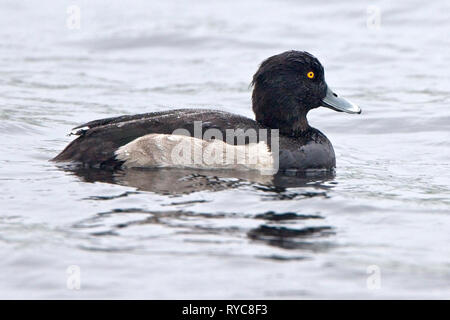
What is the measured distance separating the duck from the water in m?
0.19

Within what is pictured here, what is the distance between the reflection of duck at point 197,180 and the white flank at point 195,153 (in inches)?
3.0

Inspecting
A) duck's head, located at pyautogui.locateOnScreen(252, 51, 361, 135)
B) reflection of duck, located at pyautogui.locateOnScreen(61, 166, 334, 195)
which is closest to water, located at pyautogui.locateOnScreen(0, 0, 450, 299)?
reflection of duck, located at pyautogui.locateOnScreen(61, 166, 334, 195)

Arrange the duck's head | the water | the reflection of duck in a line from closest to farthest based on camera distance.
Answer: the water → the reflection of duck → the duck's head

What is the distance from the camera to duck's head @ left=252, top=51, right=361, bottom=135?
9.54 meters

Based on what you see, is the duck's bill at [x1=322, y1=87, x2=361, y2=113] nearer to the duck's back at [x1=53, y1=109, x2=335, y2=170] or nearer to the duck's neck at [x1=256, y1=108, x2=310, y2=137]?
the duck's neck at [x1=256, y1=108, x2=310, y2=137]

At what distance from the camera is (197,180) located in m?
8.81

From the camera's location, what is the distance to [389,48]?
16844 mm

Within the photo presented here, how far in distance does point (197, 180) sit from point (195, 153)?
371mm

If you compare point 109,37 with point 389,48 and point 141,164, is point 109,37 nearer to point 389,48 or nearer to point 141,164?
point 389,48

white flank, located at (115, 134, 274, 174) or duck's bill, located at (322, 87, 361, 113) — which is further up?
duck's bill, located at (322, 87, 361, 113)

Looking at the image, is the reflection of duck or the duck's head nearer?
the reflection of duck

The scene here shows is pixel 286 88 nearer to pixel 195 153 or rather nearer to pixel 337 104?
pixel 337 104
